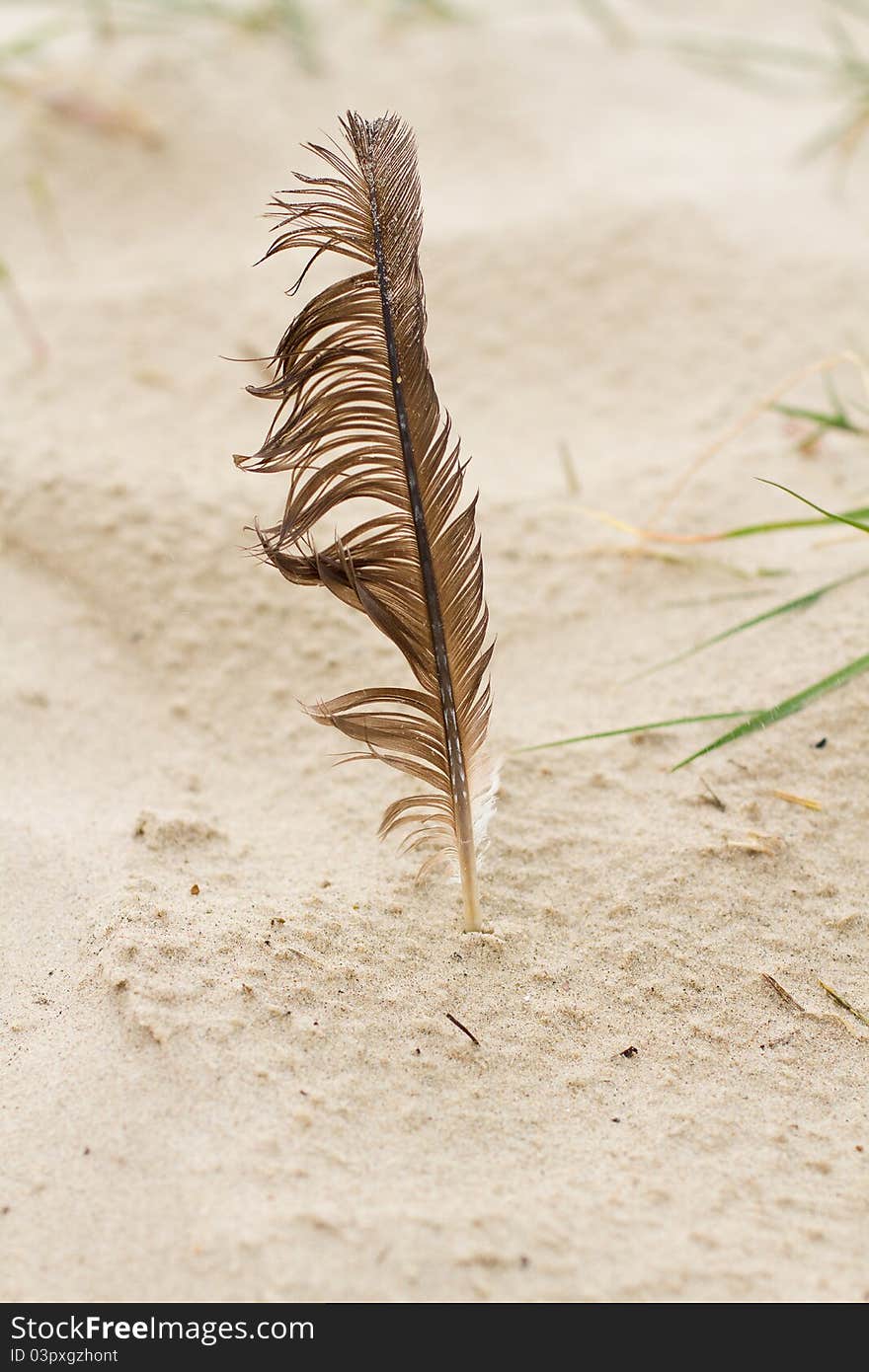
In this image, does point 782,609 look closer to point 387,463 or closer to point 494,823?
point 494,823

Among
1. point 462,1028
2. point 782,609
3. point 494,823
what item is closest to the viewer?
point 462,1028

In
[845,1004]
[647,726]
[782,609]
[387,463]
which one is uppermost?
[387,463]

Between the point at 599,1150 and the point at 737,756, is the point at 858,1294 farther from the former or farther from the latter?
Answer: the point at 737,756

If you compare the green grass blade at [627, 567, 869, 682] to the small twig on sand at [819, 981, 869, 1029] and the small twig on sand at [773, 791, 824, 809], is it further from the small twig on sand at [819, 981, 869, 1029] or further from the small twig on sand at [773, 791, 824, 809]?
the small twig on sand at [819, 981, 869, 1029]

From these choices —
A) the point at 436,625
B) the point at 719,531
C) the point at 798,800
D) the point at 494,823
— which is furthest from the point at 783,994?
the point at 719,531

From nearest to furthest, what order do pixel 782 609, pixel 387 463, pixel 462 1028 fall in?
pixel 387 463
pixel 462 1028
pixel 782 609

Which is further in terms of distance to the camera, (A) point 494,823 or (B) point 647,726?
(A) point 494,823

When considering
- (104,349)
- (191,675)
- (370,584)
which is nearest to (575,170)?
(104,349)

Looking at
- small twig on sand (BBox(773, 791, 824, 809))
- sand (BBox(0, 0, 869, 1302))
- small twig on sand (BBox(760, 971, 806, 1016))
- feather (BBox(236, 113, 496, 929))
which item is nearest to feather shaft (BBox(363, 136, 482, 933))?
feather (BBox(236, 113, 496, 929))
